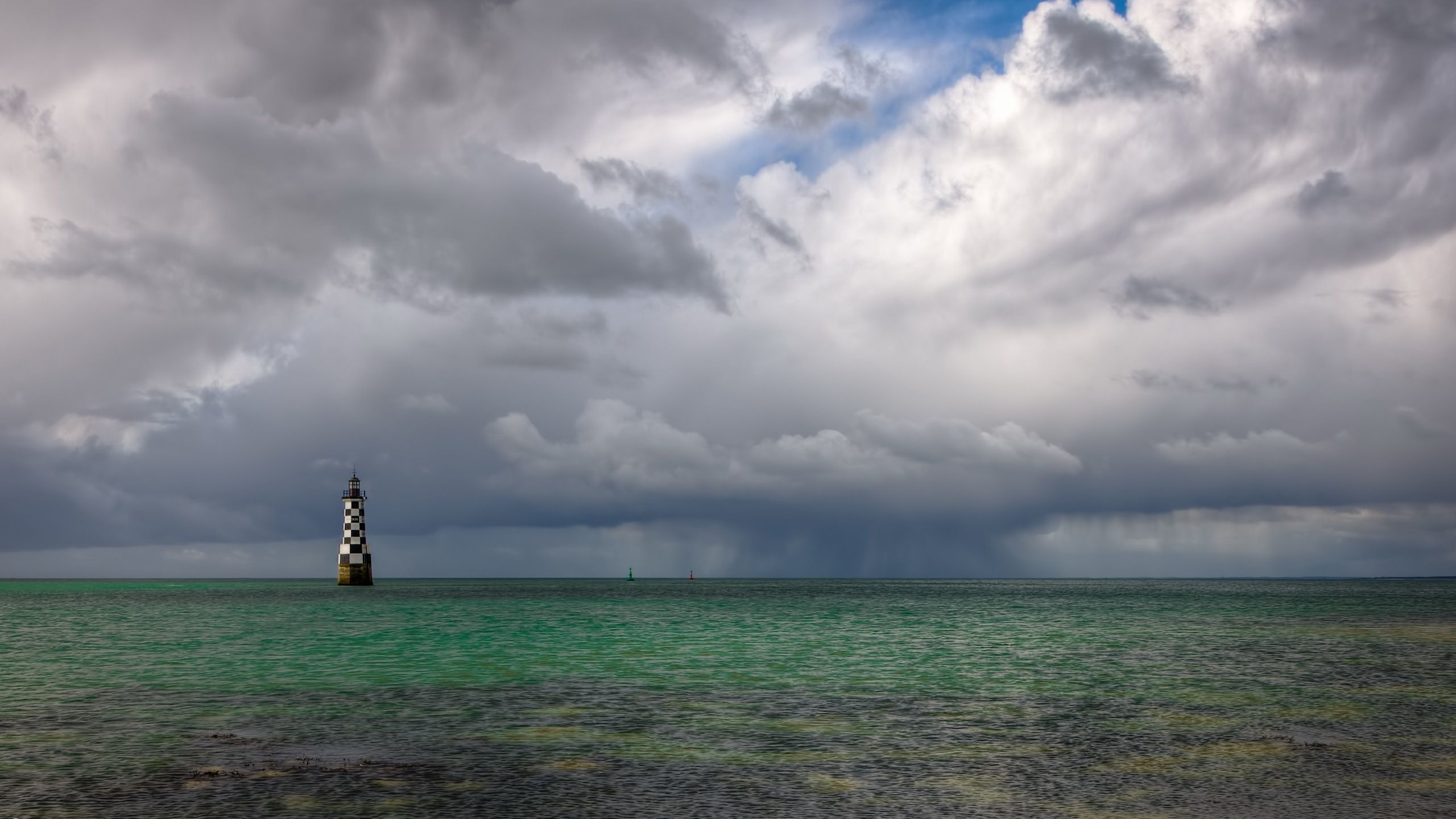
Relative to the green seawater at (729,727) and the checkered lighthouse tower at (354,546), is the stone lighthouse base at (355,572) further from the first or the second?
the green seawater at (729,727)

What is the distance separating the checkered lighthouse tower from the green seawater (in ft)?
262

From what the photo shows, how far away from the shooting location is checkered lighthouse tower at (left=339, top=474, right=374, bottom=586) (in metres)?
135

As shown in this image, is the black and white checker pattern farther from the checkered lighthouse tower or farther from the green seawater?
the green seawater

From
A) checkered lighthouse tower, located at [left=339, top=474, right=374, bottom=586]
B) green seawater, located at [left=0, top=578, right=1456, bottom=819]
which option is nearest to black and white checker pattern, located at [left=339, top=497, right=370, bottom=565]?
checkered lighthouse tower, located at [left=339, top=474, right=374, bottom=586]

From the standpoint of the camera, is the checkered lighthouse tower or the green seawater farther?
the checkered lighthouse tower

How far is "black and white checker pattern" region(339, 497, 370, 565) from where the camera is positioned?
447 ft

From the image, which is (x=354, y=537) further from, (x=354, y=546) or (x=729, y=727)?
(x=729, y=727)

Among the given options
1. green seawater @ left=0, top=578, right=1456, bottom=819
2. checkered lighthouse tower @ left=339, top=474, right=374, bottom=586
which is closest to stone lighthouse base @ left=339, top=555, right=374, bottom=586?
checkered lighthouse tower @ left=339, top=474, right=374, bottom=586

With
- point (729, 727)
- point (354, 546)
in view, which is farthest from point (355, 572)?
point (729, 727)

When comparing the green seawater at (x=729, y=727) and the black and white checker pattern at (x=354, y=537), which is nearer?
the green seawater at (x=729, y=727)

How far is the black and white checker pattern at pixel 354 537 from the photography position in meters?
136

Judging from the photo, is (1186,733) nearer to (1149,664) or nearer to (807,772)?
(807,772)

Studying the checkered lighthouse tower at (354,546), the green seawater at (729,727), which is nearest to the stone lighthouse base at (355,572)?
the checkered lighthouse tower at (354,546)

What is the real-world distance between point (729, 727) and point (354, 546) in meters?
135
